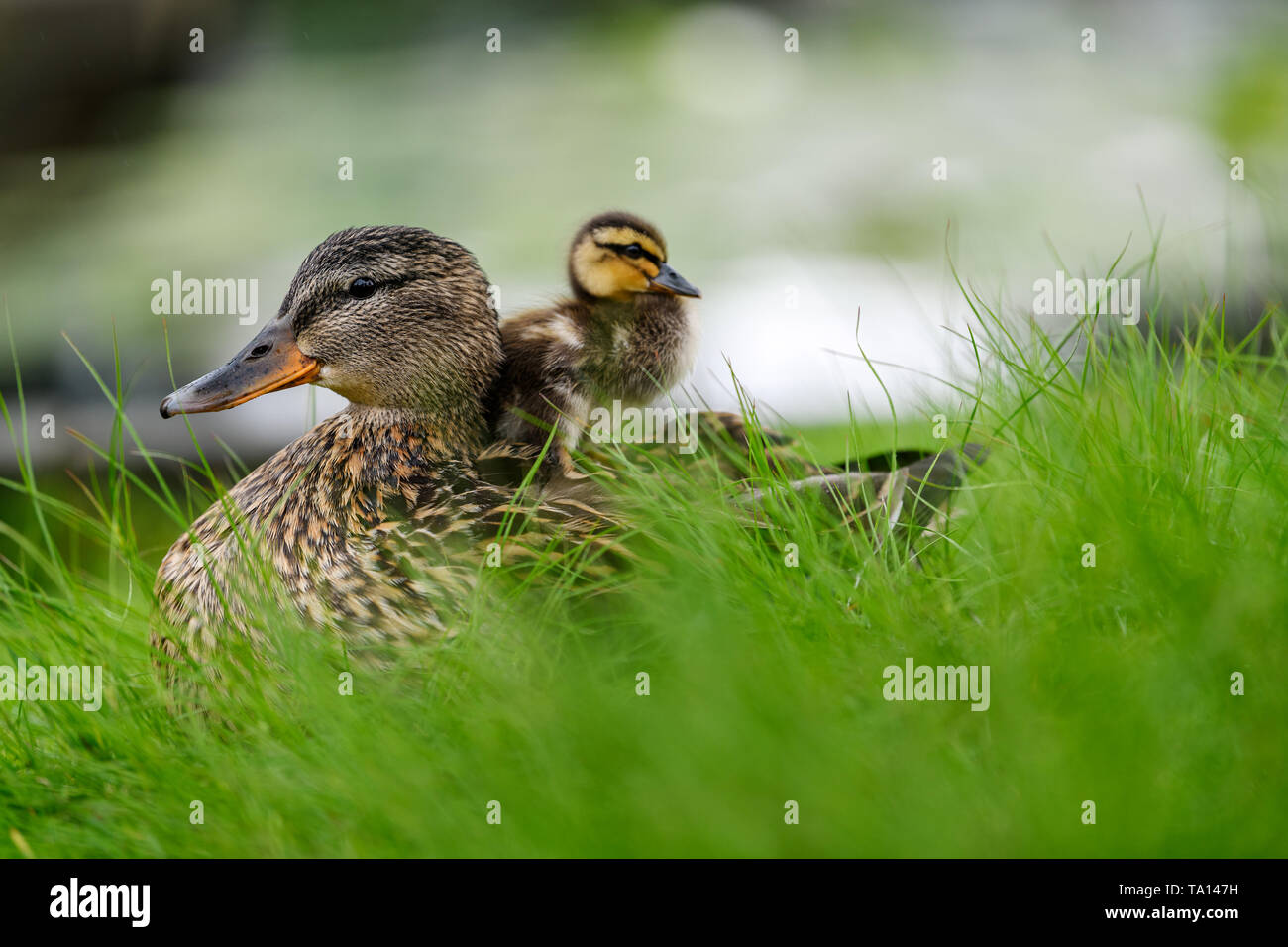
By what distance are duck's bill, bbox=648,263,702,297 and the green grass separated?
2.50ft

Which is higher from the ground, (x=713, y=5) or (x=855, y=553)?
(x=713, y=5)

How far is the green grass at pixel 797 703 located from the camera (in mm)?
1306

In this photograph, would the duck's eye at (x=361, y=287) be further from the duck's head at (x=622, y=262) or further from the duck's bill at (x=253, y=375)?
the duck's head at (x=622, y=262)

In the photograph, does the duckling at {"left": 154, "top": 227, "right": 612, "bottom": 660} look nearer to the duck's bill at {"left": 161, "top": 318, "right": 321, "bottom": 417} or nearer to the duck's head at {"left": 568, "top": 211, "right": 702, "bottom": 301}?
the duck's bill at {"left": 161, "top": 318, "right": 321, "bottom": 417}

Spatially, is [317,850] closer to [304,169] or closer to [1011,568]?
[1011,568]

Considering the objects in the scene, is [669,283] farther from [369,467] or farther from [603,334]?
[369,467]

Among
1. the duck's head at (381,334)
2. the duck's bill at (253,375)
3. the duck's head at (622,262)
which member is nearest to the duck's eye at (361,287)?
the duck's head at (381,334)

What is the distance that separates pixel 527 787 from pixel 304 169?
8999mm

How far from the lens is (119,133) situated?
6.68 m

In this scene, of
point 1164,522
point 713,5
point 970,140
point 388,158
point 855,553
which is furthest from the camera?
point 970,140

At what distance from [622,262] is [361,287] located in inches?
27.5

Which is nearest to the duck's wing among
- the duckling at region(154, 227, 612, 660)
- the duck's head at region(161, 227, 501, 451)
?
the duckling at region(154, 227, 612, 660)

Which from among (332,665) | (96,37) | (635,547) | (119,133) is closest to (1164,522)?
(635,547)

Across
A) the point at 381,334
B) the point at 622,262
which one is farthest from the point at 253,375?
the point at 622,262
